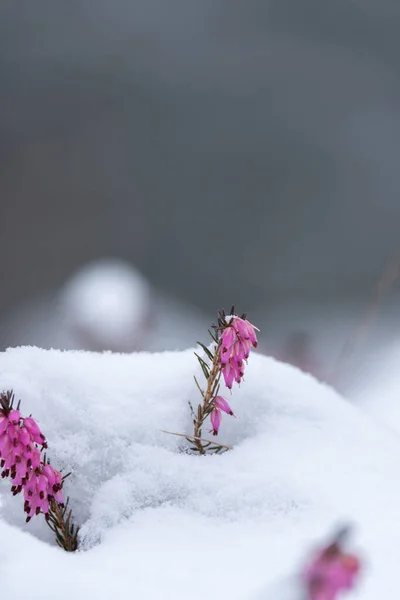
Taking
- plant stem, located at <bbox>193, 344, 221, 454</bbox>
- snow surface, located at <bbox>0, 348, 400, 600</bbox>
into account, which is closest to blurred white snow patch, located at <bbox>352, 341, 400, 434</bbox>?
snow surface, located at <bbox>0, 348, 400, 600</bbox>

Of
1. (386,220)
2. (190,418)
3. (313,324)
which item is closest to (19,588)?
(190,418)

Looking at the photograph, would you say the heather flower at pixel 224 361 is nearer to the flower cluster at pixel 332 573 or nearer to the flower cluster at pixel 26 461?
the flower cluster at pixel 26 461

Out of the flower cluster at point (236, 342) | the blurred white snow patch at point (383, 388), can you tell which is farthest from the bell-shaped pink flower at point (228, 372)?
the blurred white snow patch at point (383, 388)

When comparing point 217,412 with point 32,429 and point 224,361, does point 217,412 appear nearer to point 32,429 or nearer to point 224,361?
point 224,361

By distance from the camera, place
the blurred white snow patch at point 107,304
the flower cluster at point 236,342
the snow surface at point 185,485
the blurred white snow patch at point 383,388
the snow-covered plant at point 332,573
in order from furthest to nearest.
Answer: the blurred white snow patch at point 107,304 → the blurred white snow patch at point 383,388 → the flower cluster at point 236,342 → the snow surface at point 185,485 → the snow-covered plant at point 332,573

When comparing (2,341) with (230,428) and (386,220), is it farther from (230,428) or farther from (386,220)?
(386,220)

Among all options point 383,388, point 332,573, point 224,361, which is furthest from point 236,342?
point 383,388
